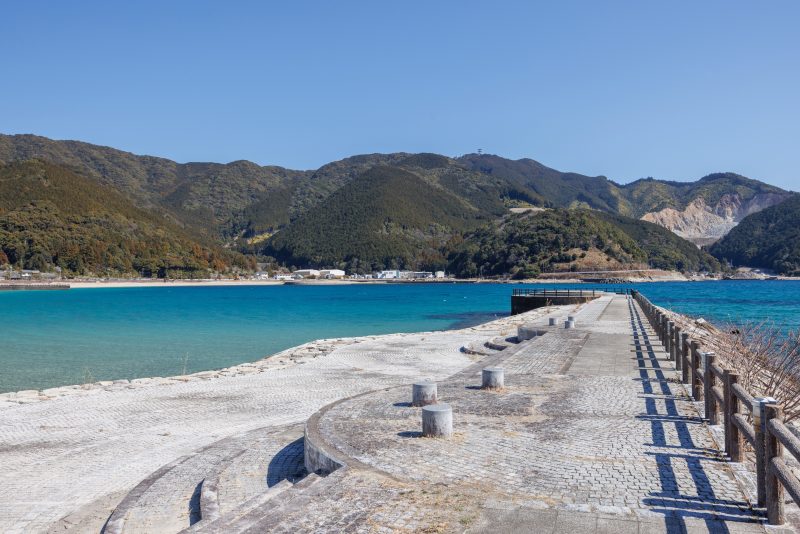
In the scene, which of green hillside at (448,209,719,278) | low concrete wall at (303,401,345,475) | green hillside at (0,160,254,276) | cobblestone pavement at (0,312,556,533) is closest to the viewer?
low concrete wall at (303,401,345,475)

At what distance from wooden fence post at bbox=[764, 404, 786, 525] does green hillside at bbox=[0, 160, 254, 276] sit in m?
155

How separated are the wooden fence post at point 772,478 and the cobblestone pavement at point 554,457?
150 mm

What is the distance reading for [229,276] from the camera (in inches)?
7318

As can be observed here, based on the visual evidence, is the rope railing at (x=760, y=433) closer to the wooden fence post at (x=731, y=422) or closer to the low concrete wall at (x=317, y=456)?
the wooden fence post at (x=731, y=422)

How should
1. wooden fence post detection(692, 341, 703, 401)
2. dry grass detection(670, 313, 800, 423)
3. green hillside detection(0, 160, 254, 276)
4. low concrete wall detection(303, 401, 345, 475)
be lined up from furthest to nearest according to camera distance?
1. green hillside detection(0, 160, 254, 276)
2. wooden fence post detection(692, 341, 703, 401)
3. dry grass detection(670, 313, 800, 423)
4. low concrete wall detection(303, 401, 345, 475)

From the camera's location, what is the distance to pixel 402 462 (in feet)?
21.5

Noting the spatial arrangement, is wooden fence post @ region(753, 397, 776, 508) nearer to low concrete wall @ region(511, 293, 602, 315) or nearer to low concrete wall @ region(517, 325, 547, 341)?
low concrete wall @ region(517, 325, 547, 341)

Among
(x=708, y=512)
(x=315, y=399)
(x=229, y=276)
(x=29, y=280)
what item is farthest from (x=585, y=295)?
(x=229, y=276)

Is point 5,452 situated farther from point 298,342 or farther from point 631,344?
point 298,342

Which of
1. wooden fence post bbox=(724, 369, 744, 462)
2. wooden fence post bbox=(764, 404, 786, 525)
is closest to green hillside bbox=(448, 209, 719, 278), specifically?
wooden fence post bbox=(724, 369, 744, 462)

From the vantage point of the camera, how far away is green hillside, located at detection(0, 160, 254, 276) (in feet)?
461

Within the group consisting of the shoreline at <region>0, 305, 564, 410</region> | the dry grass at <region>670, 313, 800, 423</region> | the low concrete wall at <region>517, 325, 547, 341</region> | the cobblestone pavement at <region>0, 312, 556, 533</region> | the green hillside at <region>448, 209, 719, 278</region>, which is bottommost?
the shoreline at <region>0, 305, 564, 410</region>

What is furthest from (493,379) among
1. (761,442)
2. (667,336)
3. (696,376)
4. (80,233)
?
(80,233)

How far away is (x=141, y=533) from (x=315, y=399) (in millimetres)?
8044
